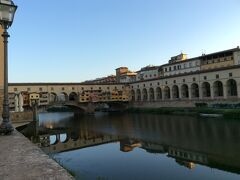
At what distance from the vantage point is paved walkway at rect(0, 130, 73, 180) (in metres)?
5.02

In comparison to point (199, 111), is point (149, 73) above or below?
above

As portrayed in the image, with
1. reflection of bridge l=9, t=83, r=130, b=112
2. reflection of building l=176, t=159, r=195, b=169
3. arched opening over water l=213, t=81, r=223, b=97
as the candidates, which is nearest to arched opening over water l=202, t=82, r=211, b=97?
arched opening over water l=213, t=81, r=223, b=97

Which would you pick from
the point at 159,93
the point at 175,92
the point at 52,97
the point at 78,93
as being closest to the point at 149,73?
the point at 159,93

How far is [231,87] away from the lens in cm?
5356

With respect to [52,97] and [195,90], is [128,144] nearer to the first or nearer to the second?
[195,90]

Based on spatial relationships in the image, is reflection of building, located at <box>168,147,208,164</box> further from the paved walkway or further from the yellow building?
the yellow building

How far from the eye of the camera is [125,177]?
13562mm

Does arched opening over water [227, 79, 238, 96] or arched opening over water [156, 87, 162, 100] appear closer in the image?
arched opening over water [227, 79, 238, 96]

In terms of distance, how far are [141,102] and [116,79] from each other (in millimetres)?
49747

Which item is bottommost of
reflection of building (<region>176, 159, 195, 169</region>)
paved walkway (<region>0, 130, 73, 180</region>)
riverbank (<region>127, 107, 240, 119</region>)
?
reflection of building (<region>176, 159, 195, 169</region>)

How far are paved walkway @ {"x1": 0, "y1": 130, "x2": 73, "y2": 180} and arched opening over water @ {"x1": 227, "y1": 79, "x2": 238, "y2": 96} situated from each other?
167 feet

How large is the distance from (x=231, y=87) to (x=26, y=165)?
54907 millimetres

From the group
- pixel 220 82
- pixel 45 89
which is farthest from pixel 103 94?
Answer: pixel 220 82

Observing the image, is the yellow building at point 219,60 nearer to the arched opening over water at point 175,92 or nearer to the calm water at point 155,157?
the arched opening over water at point 175,92
